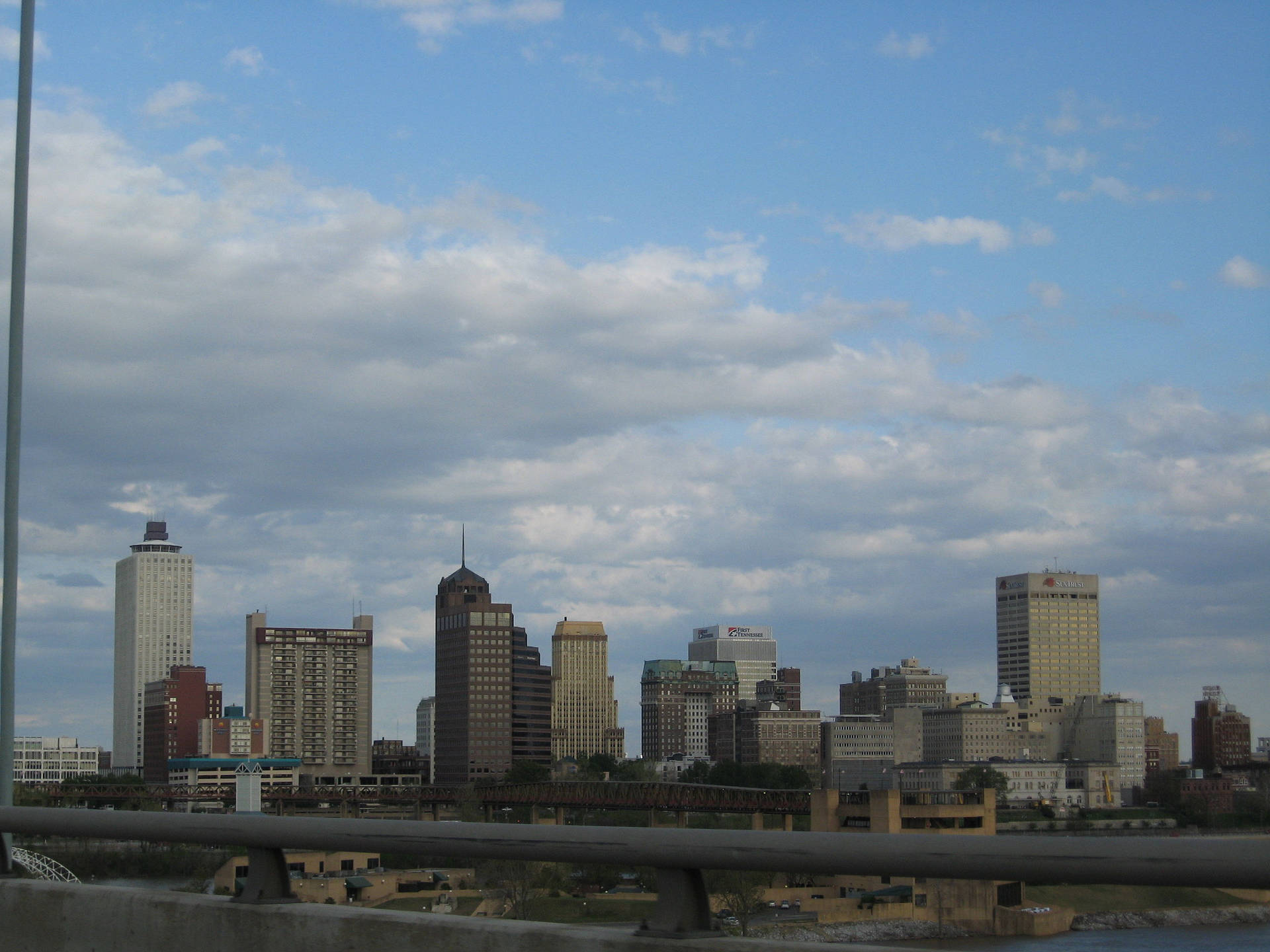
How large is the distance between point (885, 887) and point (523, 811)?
62998 millimetres

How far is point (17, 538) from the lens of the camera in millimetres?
11305

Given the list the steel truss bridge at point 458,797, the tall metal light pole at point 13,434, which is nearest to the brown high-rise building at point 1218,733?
the steel truss bridge at point 458,797

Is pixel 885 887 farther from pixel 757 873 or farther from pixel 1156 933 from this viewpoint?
pixel 1156 933

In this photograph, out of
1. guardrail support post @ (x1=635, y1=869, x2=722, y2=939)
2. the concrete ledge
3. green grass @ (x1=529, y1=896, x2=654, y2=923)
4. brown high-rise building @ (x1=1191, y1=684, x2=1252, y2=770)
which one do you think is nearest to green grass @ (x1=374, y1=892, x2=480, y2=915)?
the concrete ledge

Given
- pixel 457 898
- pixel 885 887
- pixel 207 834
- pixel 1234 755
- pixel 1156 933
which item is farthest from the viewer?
pixel 1234 755

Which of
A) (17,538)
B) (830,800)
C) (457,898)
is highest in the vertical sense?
(17,538)

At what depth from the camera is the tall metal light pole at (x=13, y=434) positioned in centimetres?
1124

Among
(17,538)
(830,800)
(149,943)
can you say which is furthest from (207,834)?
(830,800)

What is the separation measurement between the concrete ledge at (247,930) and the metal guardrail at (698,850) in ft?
0.51

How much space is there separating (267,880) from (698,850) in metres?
2.58

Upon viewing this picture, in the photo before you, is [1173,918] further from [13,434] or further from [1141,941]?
[13,434]

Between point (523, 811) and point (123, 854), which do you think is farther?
point (523, 811)

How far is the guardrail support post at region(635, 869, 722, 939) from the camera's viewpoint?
5391 mm

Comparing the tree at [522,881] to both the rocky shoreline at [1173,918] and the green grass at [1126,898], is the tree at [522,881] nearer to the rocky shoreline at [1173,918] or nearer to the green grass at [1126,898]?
the green grass at [1126,898]
